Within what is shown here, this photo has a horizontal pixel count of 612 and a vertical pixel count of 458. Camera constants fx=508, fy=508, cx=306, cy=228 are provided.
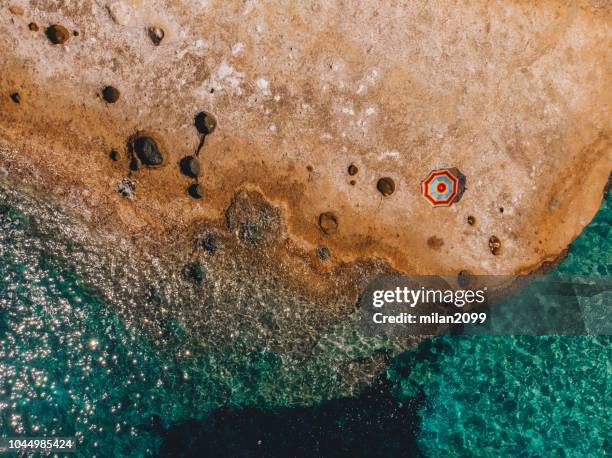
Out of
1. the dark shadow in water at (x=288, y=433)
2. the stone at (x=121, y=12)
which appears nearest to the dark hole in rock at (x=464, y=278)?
the dark shadow in water at (x=288, y=433)

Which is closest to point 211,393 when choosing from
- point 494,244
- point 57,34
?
point 494,244

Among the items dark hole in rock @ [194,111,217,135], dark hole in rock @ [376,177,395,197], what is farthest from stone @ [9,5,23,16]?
dark hole in rock @ [376,177,395,197]

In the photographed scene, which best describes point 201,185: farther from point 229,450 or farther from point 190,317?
point 229,450

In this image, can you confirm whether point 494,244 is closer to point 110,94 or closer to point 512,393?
point 512,393

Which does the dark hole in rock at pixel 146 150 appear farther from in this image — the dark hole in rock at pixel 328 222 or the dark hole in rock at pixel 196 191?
the dark hole in rock at pixel 328 222

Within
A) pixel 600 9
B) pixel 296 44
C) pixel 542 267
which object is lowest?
pixel 542 267

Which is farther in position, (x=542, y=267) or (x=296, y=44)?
(x=542, y=267)

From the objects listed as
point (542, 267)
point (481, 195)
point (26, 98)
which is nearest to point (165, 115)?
point (26, 98)
